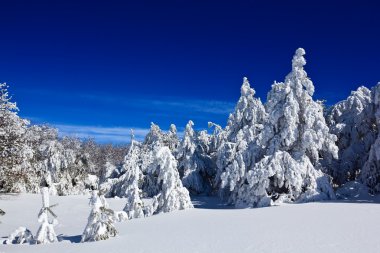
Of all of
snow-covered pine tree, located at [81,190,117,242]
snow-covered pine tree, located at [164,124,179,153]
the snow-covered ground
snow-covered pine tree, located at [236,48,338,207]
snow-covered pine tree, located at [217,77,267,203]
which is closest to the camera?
the snow-covered ground

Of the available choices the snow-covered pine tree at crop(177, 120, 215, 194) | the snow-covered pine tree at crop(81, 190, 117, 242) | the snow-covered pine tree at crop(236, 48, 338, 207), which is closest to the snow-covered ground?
the snow-covered pine tree at crop(81, 190, 117, 242)

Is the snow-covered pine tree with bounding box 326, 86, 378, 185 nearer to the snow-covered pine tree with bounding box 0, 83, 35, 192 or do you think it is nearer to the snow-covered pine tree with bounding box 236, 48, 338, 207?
the snow-covered pine tree with bounding box 236, 48, 338, 207

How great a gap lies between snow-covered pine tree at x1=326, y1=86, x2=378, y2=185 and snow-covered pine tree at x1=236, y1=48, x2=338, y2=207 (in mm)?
4359

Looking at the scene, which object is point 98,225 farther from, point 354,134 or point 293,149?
point 354,134

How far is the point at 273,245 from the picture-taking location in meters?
11.7

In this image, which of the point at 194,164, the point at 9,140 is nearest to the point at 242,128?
the point at 194,164

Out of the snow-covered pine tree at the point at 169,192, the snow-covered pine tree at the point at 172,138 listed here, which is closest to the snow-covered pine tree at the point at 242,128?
the snow-covered pine tree at the point at 169,192

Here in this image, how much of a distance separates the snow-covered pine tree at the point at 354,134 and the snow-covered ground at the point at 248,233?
11.9 metres

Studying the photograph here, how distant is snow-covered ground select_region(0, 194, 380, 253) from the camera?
1168cm

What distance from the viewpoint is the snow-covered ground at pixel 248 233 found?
11680mm

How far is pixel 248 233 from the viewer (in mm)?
13992

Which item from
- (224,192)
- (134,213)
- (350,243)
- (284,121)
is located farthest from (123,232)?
(224,192)

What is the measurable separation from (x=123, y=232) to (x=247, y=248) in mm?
7211

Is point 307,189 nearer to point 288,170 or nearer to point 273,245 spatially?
point 288,170
